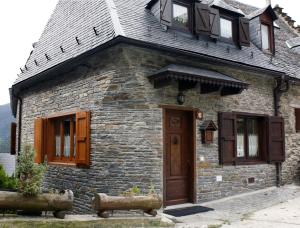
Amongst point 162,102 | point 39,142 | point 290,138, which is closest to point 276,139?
point 290,138

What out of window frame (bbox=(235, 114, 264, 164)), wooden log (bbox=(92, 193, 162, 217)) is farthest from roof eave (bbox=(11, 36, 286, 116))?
wooden log (bbox=(92, 193, 162, 217))

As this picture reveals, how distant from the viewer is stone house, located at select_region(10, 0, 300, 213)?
7.95 meters

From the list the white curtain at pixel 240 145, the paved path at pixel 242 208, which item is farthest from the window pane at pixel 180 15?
the paved path at pixel 242 208

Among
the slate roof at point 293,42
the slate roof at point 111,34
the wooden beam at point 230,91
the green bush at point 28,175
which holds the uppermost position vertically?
the slate roof at point 293,42

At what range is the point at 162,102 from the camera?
827 centimetres

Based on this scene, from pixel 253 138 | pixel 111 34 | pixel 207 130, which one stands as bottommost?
pixel 253 138

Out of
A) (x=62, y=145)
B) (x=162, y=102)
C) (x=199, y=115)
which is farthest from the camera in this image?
(x=62, y=145)

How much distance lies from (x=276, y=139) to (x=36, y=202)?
26.3 ft

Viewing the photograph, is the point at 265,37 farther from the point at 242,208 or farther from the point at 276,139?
the point at 242,208

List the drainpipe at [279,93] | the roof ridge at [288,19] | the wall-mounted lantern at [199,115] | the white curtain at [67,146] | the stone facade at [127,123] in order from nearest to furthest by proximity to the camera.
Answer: the stone facade at [127,123], the wall-mounted lantern at [199,115], the white curtain at [67,146], the drainpipe at [279,93], the roof ridge at [288,19]

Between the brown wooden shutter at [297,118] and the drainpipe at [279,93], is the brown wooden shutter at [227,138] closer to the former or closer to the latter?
the drainpipe at [279,93]

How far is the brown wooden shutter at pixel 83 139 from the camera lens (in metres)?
8.27

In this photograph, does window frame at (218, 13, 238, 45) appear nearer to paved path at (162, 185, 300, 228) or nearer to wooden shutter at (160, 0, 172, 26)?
wooden shutter at (160, 0, 172, 26)

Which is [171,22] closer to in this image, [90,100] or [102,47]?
[102,47]
